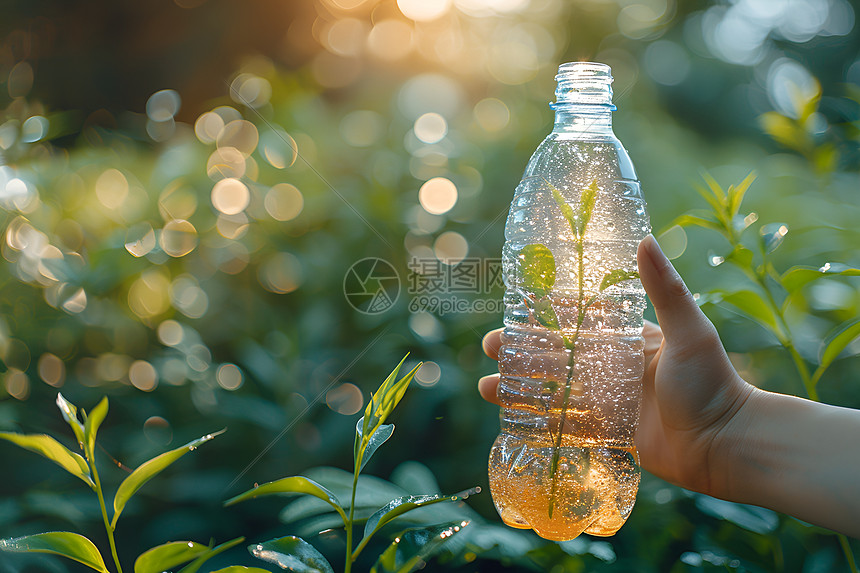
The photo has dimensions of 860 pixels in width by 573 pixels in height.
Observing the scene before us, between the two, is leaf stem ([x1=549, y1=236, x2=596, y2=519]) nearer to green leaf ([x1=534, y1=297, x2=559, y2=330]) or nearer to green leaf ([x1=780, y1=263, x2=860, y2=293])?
green leaf ([x1=534, y1=297, x2=559, y2=330])

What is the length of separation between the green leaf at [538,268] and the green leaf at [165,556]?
2.00 ft

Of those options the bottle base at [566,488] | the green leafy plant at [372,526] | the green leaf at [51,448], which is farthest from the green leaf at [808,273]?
the green leaf at [51,448]

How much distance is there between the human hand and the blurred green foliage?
75 millimetres

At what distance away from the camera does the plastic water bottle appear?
1021 millimetres

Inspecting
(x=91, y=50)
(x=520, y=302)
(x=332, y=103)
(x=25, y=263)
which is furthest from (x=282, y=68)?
(x=520, y=302)

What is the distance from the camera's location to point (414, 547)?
705 mm

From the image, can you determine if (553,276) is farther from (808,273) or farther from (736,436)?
(736,436)

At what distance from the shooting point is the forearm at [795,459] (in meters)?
0.93

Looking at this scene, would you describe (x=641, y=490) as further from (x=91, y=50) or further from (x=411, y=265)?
(x=91, y=50)

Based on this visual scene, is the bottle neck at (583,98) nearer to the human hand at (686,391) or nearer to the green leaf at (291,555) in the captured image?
the human hand at (686,391)

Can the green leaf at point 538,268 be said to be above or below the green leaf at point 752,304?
above

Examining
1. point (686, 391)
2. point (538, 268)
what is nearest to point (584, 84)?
point (538, 268)

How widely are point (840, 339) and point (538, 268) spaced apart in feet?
1.59

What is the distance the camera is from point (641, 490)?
1.23m
